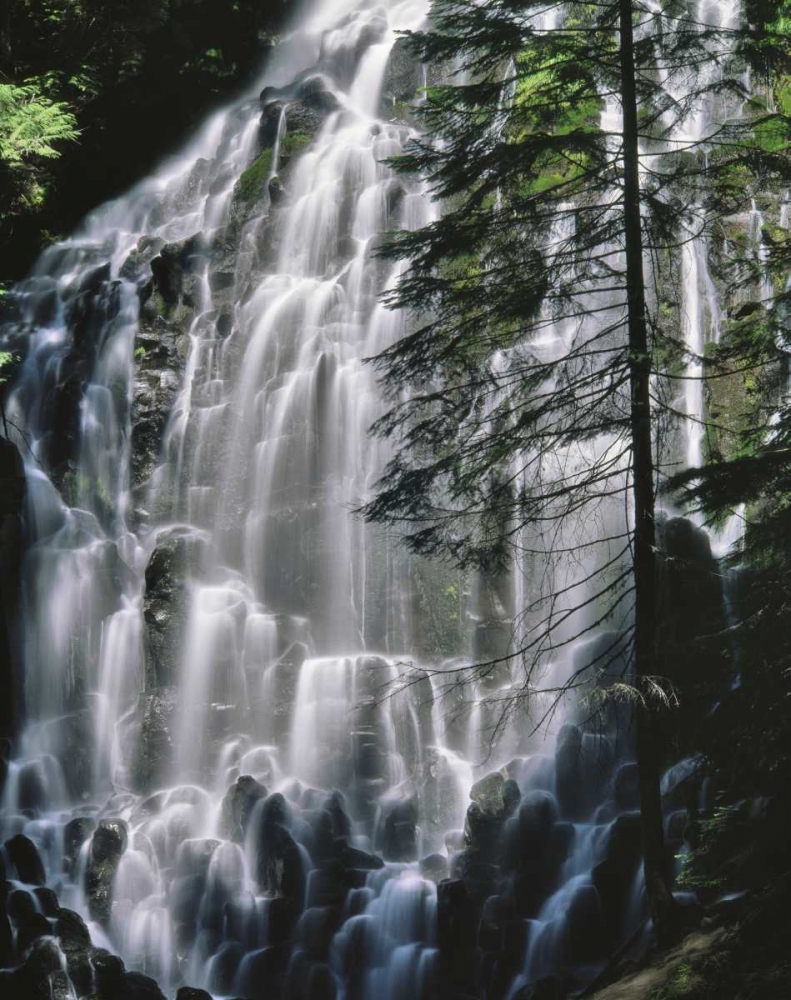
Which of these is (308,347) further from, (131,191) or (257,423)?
(131,191)

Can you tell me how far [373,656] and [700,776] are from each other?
9.06 m

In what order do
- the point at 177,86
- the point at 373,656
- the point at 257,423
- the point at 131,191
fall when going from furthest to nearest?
the point at 177,86, the point at 131,191, the point at 257,423, the point at 373,656

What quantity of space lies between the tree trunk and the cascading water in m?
2.03

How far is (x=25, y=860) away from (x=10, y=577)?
6.22 m

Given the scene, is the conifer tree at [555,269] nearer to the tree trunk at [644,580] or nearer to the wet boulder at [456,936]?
the tree trunk at [644,580]

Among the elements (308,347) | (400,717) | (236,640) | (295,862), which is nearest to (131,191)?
(308,347)

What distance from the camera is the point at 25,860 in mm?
13211

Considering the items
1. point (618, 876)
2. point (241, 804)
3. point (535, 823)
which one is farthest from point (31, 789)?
point (618, 876)

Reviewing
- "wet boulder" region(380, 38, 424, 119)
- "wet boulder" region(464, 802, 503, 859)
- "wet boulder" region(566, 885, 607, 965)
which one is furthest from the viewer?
"wet boulder" region(380, 38, 424, 119)

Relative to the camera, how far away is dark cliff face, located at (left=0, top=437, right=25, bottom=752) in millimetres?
17000

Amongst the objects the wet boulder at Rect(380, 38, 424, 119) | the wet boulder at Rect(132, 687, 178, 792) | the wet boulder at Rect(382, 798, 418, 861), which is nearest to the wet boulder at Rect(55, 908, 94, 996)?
the wet boulder at Rect(132, 687, 178, 792)

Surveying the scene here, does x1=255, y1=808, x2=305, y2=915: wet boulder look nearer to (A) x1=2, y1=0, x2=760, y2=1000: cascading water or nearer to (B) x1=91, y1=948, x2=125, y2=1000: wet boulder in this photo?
(A) x1=2, y1=0, x2=760, y2=1000: cascading water

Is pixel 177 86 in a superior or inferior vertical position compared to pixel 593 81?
superior

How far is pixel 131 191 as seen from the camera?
28797 millimetres
